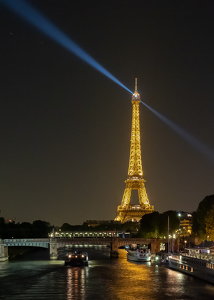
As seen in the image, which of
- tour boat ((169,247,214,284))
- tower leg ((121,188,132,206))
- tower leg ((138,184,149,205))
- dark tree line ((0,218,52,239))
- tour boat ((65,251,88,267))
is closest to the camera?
tour boat ((169,247,214,284))

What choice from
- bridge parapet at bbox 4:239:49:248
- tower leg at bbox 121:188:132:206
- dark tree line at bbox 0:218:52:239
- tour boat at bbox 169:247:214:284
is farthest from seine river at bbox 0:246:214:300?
tower leg at bbox 121:188:132:206

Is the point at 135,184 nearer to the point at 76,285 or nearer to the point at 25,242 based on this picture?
the point at 25,242

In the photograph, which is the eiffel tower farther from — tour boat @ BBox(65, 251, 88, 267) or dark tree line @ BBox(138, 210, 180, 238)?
tour boat @ BBox(65, 251, 88, 267)

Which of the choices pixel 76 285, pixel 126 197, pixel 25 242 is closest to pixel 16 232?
pixel 126 197

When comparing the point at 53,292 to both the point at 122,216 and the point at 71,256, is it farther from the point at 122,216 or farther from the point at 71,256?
the point at 122,216

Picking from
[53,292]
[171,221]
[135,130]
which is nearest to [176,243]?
[171,221]
